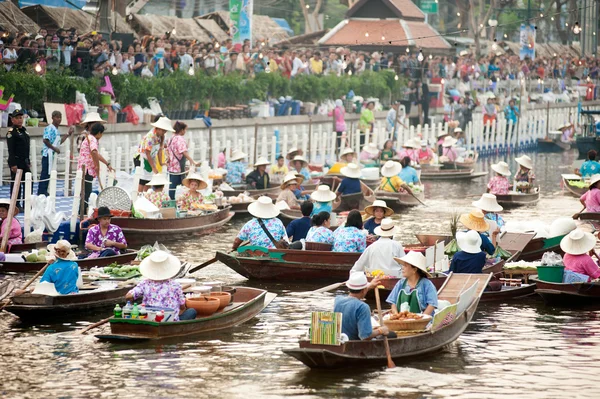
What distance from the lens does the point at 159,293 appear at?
1352cm

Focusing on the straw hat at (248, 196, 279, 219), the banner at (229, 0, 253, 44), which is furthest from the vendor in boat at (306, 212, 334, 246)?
the banner at (229, 0, 253, 44)

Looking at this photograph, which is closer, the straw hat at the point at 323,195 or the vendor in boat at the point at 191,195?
the straw hat at the point at 323,195

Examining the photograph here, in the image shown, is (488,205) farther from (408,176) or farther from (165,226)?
(408,176)

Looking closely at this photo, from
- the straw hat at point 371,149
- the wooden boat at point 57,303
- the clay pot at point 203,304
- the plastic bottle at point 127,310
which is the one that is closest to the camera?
the plastic bottle at point 127,310

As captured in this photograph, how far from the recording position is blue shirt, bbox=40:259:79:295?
14.6 metres

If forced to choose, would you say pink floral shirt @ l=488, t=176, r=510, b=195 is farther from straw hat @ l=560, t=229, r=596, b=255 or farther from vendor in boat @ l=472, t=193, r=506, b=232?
straw hat @ l=560, t=229, r=596, b=255

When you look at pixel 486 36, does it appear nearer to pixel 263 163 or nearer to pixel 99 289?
pixel 263 163

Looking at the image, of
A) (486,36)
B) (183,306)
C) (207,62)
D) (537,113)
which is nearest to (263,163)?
(207,62)

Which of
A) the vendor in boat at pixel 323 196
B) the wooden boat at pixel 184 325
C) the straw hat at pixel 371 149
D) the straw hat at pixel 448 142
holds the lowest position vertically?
the wooden boat at pixel 184 325

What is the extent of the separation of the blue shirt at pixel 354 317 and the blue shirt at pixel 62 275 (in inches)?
149

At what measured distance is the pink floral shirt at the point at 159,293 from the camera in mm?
13508

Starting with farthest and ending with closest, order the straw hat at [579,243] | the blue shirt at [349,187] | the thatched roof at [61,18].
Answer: the thatched roof at [61,18]
the blue shirt at [349,187]
the straw hat at [579,243]

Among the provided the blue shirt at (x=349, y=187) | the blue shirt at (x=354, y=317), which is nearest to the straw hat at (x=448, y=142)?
the blue shirt at (x=349, y=187)

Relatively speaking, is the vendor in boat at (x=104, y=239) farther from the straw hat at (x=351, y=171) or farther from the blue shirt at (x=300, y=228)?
the straw hat at (x=351, y=171)
